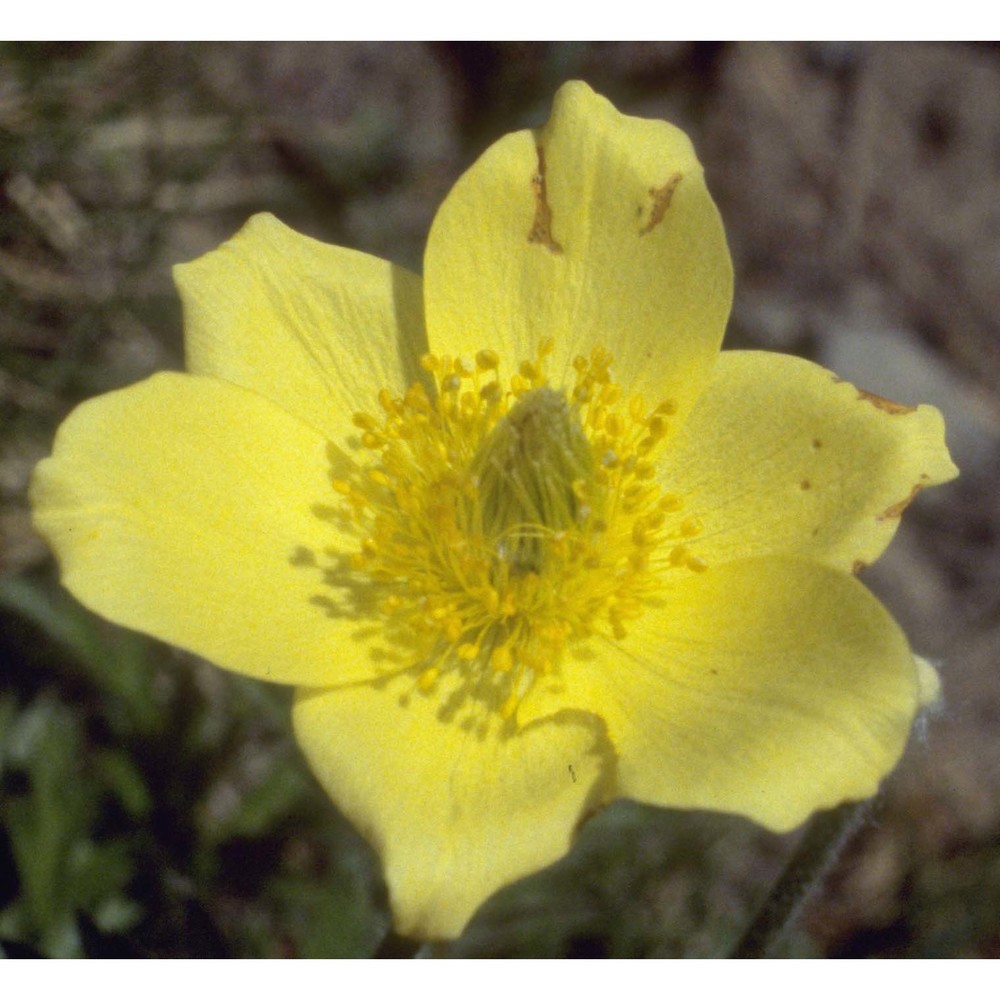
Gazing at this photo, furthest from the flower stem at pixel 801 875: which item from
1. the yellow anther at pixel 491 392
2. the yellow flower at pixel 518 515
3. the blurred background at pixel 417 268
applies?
the yellow anther at pixel 491 392

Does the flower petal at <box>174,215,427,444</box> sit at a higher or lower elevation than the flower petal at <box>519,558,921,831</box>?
higher

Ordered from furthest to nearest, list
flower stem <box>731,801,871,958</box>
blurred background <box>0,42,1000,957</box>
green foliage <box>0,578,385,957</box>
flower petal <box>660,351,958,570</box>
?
blurred background <box>0,42,1000,957</box>
green foliage <box>0,578,385,957</box>
flower stem <box>731,801,871,958</box>
flower petal <box>660,351,958,570</box>

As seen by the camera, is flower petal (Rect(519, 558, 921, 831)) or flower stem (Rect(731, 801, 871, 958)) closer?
flower petal (Rect(519, 558, 921, 831))

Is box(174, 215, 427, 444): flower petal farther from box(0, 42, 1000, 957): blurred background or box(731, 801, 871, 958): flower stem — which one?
box(731, 801, 871, 958): flower stem

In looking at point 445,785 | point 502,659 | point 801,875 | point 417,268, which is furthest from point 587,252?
point 417,268

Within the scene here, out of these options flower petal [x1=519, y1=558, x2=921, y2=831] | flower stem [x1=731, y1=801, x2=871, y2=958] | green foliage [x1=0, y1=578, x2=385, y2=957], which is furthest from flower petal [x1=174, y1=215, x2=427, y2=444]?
flower stem [x1=731, y1=801, x2=871, y2=958]

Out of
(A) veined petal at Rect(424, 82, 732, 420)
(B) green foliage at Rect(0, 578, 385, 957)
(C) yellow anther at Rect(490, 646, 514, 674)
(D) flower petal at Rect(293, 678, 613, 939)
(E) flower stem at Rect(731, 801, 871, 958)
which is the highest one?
(A) veined petal at Rect(424, 82, 732, 420)

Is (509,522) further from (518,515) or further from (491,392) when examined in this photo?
(491,392)

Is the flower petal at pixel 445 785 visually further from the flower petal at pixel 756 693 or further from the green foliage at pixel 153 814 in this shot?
the green foliage at pixel 153 814

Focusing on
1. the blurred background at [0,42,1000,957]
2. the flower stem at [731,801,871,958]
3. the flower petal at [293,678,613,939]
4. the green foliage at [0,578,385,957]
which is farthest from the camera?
the blurred background at [0,42,1000,957]
